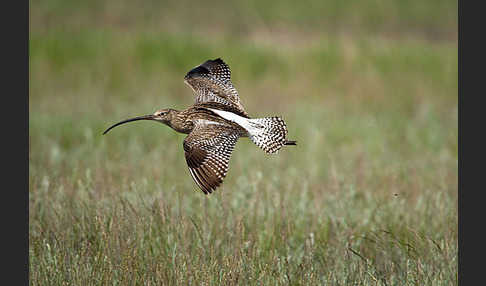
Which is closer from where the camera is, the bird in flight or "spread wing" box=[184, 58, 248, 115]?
the bird in flight

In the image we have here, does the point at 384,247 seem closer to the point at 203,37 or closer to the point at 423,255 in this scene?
the point at 423,255

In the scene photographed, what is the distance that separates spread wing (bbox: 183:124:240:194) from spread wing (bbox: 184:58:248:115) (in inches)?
24.2

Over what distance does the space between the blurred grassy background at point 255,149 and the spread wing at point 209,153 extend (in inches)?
24.0

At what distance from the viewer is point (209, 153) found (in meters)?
3.70

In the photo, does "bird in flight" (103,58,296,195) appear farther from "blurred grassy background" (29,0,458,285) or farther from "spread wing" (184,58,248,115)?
"blurred grassy background" (29,0,458,285)

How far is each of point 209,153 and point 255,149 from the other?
4906 millimetres

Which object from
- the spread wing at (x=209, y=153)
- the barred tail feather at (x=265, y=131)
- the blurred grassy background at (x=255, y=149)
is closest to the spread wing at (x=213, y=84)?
the barred tail feather at (x=265, y=131)

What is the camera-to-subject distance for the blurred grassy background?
4.46 m

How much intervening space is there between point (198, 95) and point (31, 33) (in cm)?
788

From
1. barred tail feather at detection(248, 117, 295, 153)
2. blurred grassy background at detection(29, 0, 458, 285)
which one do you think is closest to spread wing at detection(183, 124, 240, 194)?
barred tail feather at detection(248, 117, 295, 153)

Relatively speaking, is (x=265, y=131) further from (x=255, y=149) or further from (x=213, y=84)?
(x=255, y=149)

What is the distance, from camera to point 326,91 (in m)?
11.1

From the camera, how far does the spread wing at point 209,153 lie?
3.62 meters

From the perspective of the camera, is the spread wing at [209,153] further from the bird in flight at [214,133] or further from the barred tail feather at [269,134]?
the barred tail feather at [269,134]
